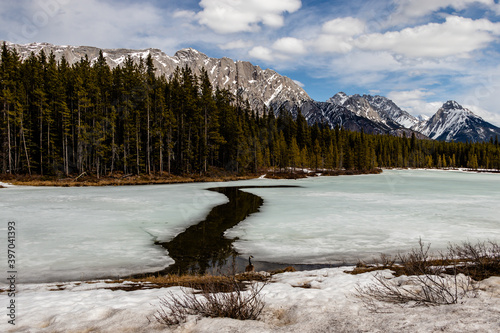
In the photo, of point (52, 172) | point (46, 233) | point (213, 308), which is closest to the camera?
point (213, 308)

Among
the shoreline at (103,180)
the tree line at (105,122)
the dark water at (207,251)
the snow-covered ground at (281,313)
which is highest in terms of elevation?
the tree line at (105,122)

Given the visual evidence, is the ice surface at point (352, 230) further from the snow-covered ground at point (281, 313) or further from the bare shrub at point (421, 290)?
the snow-covered ground at point (281, 313)

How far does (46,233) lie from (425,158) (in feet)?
547

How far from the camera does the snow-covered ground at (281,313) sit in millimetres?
3404

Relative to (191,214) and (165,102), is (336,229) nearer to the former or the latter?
(191,214)

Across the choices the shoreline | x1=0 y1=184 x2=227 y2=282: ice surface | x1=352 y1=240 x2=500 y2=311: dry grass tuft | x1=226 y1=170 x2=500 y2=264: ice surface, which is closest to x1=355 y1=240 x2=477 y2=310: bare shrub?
x1=352 y1=240 x2=500 y2=311: dry grass tuft

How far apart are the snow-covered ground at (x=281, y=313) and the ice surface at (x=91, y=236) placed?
206cm

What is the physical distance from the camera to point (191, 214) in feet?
54.8

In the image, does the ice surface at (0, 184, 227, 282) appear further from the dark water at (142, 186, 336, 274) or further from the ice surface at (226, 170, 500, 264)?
the ice surface at (226, 170, 500, 264)

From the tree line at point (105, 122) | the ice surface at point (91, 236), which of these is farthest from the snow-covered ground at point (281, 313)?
the tree line at point (105, 122)

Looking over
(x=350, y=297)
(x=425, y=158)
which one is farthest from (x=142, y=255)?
(x=425, y=158)

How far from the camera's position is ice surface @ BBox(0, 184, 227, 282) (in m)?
8.14

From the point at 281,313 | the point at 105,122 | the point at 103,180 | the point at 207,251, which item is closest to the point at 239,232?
the point at 207,251

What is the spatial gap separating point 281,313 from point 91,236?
32.3 feet
